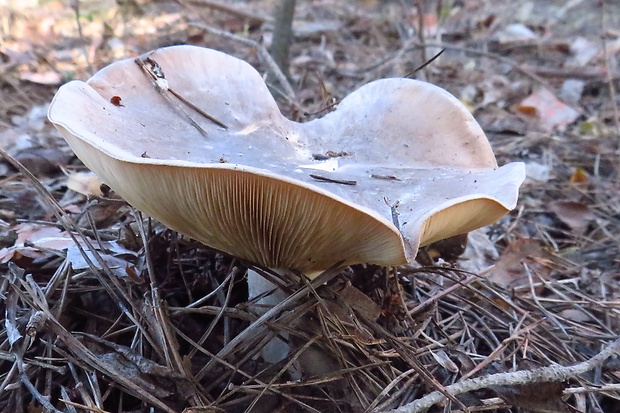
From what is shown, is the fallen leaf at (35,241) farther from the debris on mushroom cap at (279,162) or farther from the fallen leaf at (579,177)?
the fallen leaf at (579,177)

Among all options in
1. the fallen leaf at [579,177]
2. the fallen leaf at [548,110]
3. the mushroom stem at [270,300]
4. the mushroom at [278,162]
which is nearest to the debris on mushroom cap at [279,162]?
the mushroom at [278,162]

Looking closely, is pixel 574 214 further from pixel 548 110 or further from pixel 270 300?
pixel 270 300

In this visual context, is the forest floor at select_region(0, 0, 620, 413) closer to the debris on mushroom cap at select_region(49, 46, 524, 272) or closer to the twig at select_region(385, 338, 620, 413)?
the twig at select_region(385, 338, 620, 413)

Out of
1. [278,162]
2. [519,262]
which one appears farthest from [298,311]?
[519,262]

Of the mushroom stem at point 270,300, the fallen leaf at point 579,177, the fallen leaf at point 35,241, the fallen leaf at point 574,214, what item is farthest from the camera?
the fallen leaf at point 579,177

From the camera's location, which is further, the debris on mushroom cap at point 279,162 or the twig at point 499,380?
the twig at point 499,380

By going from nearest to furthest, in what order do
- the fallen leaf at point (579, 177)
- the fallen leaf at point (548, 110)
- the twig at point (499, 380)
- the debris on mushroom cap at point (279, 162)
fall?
the debris on mushroom cap at point (279, 162) < the twig at point (499, 380) < the fallen leaf at point (579, 177) < the fallen leaf at point (548, 110)

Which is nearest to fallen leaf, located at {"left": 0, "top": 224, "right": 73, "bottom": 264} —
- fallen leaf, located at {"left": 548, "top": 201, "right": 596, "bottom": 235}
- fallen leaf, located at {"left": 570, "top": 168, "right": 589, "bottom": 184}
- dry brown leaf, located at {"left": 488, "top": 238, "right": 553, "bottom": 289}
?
dry brown leaf, located at {"left": 488, "top": 238, "right": 553, "bottom": 289}

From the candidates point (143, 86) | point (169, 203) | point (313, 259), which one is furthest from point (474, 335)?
point (143, 86)

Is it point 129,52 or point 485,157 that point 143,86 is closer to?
point 485,157
